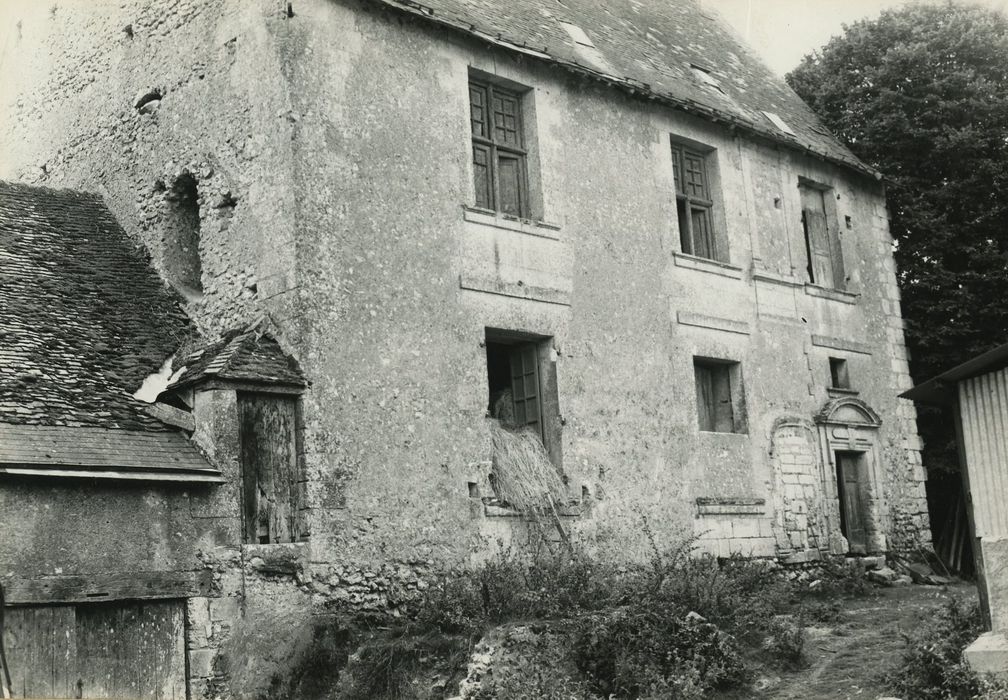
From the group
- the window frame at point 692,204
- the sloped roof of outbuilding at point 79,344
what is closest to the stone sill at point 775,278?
the window frame at point 692,204

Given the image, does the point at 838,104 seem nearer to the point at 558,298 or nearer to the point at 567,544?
the point at 558,298

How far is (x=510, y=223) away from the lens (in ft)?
39.8

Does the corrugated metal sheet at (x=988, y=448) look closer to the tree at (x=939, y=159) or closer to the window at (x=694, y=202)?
the window at (x=694, y=202)

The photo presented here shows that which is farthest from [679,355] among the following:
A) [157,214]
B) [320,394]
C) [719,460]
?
[157,214]

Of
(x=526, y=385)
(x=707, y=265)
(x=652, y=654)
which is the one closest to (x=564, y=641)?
(x=652, y=654)

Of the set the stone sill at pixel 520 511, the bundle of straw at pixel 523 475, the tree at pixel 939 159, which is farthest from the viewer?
the tree at pixel 939 159

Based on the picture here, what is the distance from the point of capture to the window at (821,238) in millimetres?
16328

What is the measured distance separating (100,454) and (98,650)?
5.24 feet

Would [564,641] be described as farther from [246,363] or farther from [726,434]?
[726,434]

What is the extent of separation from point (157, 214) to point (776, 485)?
8462 millimetres

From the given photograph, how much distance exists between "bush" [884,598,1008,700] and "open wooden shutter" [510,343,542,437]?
469 cm

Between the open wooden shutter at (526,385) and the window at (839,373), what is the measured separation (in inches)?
227

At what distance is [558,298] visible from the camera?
40.6 ft

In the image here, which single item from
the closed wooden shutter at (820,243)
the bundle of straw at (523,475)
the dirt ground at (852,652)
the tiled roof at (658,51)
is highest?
the tiled roof at (658,51)
